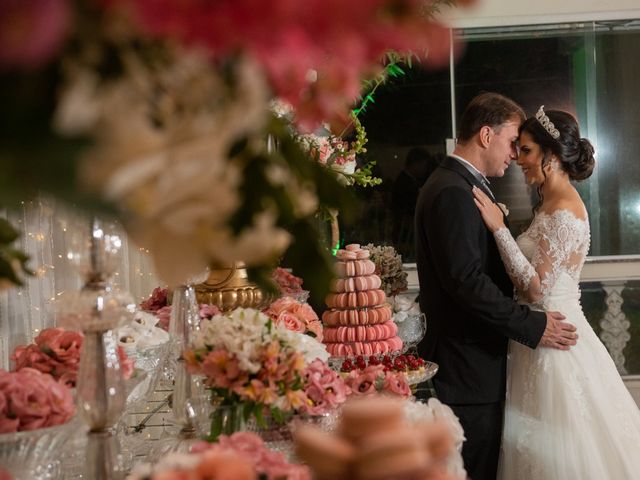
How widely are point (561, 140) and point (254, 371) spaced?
3.03 meters

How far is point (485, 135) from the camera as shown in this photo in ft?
13.9

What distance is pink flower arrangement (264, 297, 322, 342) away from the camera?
2688 mm

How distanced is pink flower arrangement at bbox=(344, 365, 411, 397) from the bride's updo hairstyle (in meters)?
2.23

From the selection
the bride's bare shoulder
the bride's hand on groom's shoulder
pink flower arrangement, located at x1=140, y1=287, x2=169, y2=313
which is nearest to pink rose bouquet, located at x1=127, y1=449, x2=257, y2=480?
pink flower arrangement, located at x1=140, y1=287, x2=169, y2=313

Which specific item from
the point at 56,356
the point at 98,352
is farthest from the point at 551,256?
the point at 98,352

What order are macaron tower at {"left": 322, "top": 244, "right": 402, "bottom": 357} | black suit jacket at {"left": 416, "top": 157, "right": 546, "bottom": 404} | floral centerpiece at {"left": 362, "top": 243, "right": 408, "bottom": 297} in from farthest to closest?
floral centerpiece at {"left": 362, "top": 243, "right": 408, "bottom": 297} < black suit jacket at {"left": 416, "top": 157, "right": 546, "bottom": 404} < macaron tower at {"left": 322, "top": 244, "right": 402, "bottom": 357}

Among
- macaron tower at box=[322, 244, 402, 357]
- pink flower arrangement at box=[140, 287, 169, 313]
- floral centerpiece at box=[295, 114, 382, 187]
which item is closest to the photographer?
pink flower arrangement at box=[140, 287, 169, 313]

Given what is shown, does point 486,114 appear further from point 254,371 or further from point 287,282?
point 254,371

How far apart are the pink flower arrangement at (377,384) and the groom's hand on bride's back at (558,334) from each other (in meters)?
1.79

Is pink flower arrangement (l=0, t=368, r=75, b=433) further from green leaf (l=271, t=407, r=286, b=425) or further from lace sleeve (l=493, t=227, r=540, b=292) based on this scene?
lace sleeve (l=493, t=227, r=540, b=292)

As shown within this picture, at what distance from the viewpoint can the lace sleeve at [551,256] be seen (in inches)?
164

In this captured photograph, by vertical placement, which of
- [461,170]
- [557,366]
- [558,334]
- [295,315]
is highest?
[461,170]

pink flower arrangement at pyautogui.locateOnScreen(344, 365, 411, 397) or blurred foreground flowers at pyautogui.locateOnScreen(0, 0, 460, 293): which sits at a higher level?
blurred foreground flowers at pyautogui.locateOnScreen(0, 0, 460, 293)

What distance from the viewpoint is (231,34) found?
0.51 m
